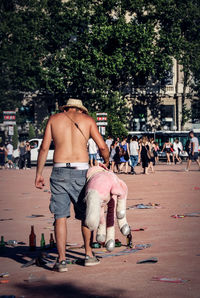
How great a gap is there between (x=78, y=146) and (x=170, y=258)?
5.41ft

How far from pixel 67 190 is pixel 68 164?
0.96 feet

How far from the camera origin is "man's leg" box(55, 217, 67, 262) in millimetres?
6754

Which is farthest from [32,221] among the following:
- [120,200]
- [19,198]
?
[19,198]

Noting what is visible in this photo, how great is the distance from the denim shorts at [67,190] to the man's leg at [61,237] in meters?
0.07

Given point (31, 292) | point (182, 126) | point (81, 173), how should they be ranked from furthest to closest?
point (182, 126), point (81, 173), point (31, 292)

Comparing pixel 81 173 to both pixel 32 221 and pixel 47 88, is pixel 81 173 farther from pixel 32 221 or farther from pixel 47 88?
pixel 47 88

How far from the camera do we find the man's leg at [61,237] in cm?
675

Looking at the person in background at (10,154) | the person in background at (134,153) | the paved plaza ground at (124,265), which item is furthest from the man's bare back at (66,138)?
the person in background at (10,154)

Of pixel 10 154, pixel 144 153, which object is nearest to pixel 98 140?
pixel 144 153

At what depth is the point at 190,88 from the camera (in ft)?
193

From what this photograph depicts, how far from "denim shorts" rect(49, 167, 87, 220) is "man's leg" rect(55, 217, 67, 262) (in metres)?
0.07

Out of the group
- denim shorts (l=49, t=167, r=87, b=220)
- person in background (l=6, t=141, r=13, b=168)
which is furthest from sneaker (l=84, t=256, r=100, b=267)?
person in background (l=6, t=141, r=13, b=168)

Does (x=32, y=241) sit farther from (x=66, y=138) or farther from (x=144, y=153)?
(x=144, y=153)

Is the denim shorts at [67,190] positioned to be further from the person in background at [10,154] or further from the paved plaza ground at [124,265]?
the person in background at [10,154]
